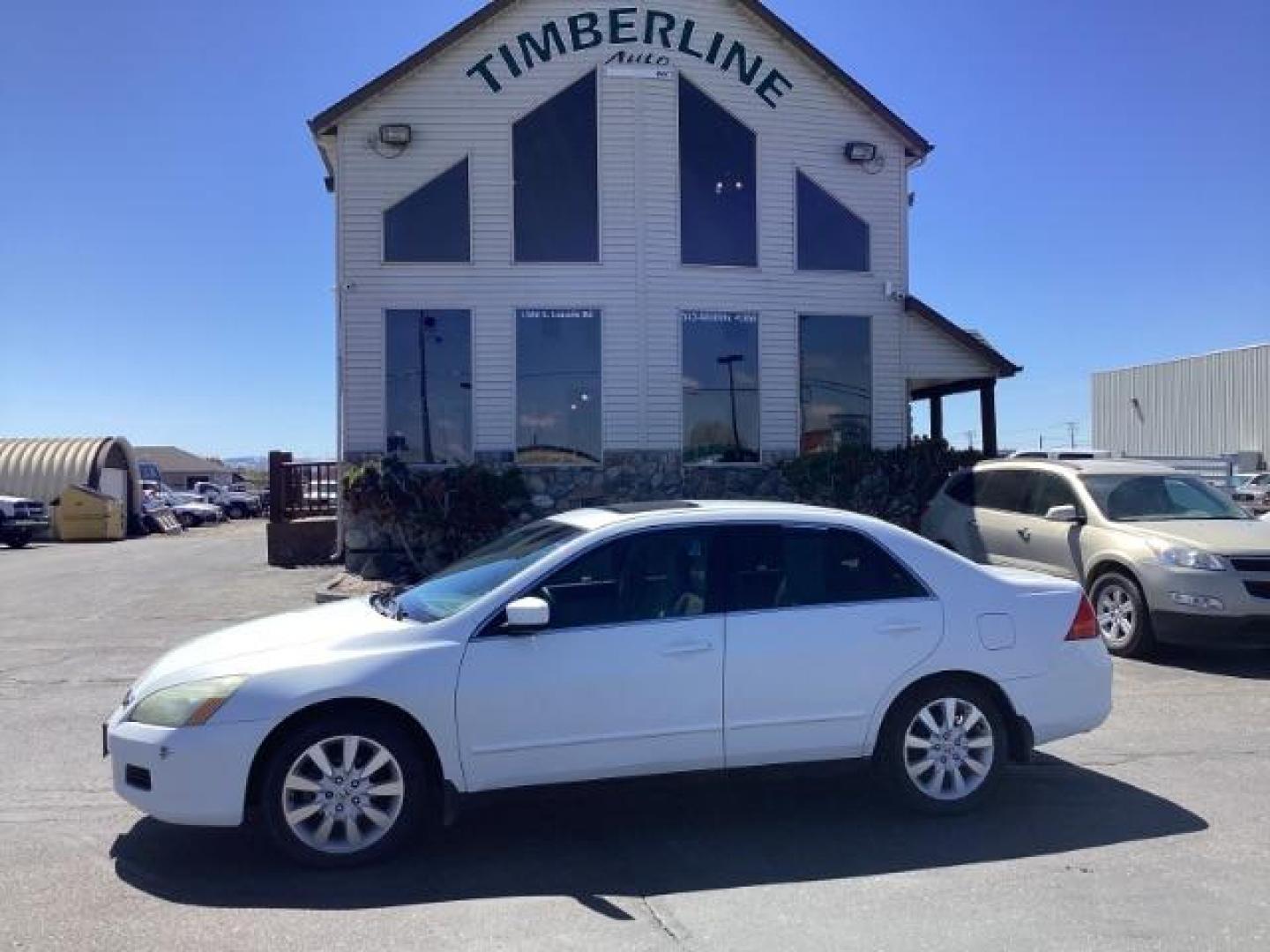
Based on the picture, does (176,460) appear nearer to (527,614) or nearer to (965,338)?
(965,338)

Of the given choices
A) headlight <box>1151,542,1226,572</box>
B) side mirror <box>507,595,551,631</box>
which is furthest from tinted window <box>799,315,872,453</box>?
side mirror <box>507,595,551,631</box>

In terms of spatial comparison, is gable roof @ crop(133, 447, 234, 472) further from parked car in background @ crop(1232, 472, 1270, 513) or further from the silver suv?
the silver suv

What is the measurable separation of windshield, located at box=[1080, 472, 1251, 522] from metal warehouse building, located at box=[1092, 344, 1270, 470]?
3567 centimetres

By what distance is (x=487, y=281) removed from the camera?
1547cm

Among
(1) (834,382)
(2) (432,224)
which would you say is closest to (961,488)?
(1) (834,382)

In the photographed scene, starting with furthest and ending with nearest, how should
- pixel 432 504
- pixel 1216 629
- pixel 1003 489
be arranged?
pixel 432 504
pixel 1003 489
pixel 1216 629

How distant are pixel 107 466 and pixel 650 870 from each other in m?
38.1

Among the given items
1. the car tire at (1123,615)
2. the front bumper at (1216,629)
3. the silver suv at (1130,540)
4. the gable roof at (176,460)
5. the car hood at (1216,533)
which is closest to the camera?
the front bumper at (1216,629)

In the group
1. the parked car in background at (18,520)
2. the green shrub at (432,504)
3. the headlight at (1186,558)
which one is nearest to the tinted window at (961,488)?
the headlight at (1186,558)

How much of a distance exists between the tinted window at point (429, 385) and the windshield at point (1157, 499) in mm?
8164

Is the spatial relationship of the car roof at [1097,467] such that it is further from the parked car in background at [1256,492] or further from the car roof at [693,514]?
the parked car in background at [1256,492]

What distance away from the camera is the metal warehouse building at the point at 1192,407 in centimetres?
4494

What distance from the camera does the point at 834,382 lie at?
16.4 meters

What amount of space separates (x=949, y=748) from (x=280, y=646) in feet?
10.4
